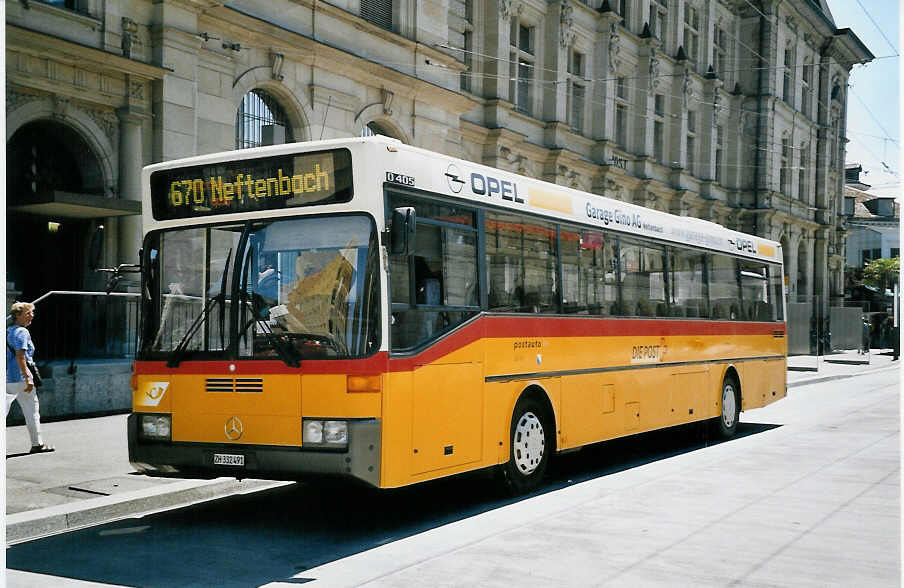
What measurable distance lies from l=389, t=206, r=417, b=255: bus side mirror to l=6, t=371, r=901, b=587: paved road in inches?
90.4

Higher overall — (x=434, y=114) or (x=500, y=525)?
(x=434, y=114)

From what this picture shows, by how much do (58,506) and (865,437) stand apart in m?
11.4

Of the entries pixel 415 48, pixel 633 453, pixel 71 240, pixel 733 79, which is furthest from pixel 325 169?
pixel 733 79

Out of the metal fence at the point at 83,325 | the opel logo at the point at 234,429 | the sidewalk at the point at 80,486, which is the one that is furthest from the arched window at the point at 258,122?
the opel logo at the point at 234,429

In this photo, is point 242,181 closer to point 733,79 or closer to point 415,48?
point 415,48

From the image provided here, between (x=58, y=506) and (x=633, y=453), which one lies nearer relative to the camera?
(x=58, y=506)

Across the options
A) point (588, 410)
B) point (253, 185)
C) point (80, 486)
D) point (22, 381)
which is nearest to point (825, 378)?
point (588, 410)

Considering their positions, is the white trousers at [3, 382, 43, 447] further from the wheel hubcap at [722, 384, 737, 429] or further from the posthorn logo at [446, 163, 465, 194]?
the wheel hubcap at [722, 384, 737, 429]

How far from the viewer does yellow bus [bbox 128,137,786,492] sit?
25.8 feet

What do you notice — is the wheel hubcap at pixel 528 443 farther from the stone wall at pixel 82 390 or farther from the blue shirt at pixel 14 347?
the stone wall at pixel 82 390

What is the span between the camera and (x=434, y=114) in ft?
77.8

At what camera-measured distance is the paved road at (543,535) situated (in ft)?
22.0

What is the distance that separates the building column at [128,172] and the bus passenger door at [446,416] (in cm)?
892

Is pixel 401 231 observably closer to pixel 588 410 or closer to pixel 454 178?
pixel 454 178
